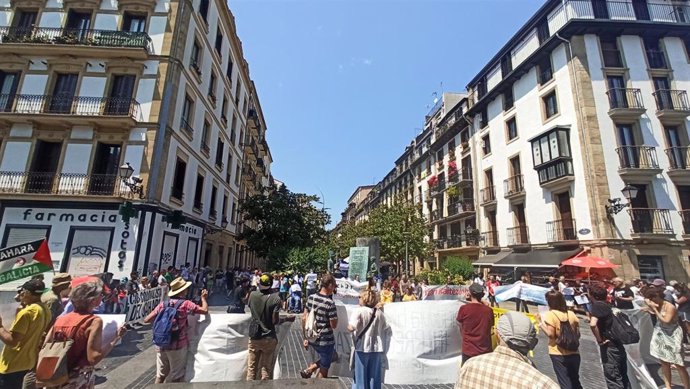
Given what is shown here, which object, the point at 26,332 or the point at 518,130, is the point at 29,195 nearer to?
the point at 26,332

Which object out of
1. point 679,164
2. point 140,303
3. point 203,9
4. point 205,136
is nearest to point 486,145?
point 679,164

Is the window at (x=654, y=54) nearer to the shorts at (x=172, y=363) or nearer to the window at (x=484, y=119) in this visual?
the window at (x=484, y=119)

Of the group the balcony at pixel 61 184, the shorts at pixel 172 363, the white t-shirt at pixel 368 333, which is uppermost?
the balcony at pixel 61 184

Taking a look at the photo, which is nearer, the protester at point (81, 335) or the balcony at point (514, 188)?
the protester at point (81, 335)

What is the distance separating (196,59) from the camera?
17.8 meters

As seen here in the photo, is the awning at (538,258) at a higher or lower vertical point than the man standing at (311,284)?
higher

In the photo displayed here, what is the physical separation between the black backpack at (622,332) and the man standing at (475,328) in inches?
65.0

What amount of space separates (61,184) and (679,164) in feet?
97.5

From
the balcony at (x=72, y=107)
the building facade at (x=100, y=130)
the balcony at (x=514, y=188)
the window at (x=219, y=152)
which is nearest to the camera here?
the building facade at (x=100, y=130)

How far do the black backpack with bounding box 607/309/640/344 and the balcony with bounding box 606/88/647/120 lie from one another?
16.8m

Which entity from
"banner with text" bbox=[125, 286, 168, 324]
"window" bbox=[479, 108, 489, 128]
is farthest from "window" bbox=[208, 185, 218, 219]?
"window" bbox=[479, 108, 489, 128]

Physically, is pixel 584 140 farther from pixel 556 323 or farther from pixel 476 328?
pixel 476 328

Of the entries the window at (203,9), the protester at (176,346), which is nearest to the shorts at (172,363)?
the protester at (176,346)

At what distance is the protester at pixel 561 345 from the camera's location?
13.1ft
